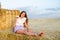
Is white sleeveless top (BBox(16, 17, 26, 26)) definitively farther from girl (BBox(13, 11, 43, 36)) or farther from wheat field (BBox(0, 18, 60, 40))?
wheat field (BBox(0, 18, 60, 40))

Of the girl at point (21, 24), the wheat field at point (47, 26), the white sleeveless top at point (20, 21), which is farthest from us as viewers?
the wheat field at point (47, 26)

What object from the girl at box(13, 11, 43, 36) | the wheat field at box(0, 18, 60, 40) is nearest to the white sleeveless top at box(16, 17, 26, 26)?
the girl at box(13, 11, 43, 36)

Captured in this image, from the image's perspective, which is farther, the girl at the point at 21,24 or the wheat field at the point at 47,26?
the wheat field at the point at 47,26

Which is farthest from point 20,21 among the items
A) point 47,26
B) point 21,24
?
point 47,26

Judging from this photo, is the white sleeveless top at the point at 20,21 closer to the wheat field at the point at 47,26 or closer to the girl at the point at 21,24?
the girl at the point at 21,24

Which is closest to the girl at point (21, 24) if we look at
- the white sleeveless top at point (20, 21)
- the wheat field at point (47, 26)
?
the white sleeveless top at point (20, 21)

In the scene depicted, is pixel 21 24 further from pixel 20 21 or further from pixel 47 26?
pixel 47 26

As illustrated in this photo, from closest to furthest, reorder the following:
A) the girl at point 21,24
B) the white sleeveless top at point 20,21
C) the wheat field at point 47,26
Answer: the girl at point 21,24
the white sleeveless top at point 20,21
the wheat field at point 47,26

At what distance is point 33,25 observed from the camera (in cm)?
574

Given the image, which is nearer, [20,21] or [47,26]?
[20,21]

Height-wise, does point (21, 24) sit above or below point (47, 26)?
above

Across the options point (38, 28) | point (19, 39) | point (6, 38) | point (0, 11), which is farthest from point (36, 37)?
point (0, 11)

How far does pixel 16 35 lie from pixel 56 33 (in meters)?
1.59

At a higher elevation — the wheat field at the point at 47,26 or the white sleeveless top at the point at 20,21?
the white sleeveless top at the point at 20,21
